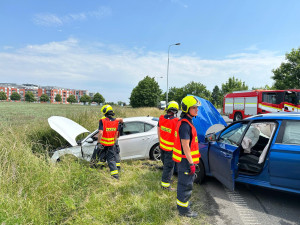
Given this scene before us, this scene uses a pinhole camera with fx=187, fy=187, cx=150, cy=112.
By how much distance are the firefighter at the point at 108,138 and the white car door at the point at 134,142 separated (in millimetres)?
952

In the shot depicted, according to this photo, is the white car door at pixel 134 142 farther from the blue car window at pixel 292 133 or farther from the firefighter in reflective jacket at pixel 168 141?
the blue car window at pixel 292 133

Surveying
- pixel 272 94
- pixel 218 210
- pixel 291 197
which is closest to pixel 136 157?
pixel 218 210

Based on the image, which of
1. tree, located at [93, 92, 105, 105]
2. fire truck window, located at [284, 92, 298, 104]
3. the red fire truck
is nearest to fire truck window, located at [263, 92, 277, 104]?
the red fire truck

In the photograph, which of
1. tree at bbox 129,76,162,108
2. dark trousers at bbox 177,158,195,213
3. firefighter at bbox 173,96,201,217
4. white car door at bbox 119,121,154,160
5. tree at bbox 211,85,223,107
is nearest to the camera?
firefighter at bbox 173,96,201,217

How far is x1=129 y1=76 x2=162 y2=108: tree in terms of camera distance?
122 feet

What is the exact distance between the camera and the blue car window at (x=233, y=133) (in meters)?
3.56

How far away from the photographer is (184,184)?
8.95 ft

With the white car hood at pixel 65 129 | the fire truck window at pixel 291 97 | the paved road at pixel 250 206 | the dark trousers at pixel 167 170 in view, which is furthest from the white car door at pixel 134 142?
the fire truck window at pixel 291 97

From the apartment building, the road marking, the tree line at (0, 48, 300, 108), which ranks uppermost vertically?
the apartment building

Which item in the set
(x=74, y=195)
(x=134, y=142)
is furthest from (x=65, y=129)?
(x=74, y=195)

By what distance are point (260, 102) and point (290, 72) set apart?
831cm

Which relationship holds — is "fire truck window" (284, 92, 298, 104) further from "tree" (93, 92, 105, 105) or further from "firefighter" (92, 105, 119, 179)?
"tree" (93, 92, 105, 105)

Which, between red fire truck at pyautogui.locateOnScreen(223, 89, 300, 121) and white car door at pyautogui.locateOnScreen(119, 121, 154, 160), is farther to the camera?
red fire truck at pyautogui.locateOnScreen(223, 89, 300, 121)

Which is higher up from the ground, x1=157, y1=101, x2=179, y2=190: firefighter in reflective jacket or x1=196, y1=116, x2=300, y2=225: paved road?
x1=157, y1=101, x2=179, y2=190: firefighter in reflective jacket
